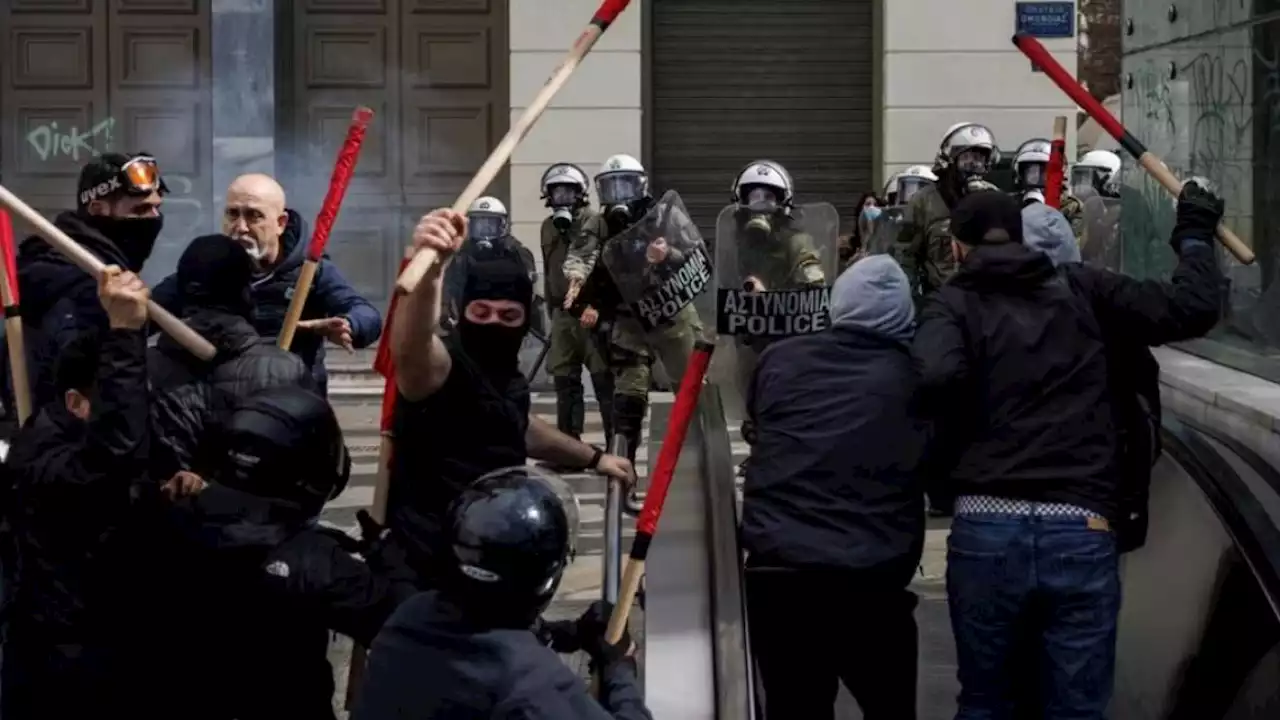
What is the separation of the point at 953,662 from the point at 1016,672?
6.71 ft

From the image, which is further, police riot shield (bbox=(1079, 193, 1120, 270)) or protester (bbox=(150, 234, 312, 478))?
police riot shield (bbox=(1079, 193, 1120, 270))

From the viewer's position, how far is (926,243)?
10.5 meters

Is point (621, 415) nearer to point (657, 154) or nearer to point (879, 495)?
point (879, 495)

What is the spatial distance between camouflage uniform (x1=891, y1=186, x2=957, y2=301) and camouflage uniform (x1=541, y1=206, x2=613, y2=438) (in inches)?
67.6

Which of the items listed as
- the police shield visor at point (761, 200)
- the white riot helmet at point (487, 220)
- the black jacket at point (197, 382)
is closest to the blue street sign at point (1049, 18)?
the white riot helmet at point (487, 220)

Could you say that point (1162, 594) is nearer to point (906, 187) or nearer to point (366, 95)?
point (906, 187)

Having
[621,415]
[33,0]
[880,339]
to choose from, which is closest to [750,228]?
[621,415]

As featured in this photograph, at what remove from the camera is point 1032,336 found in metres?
4.72

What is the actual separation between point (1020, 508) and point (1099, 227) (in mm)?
6640

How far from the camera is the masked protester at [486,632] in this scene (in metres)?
3.06

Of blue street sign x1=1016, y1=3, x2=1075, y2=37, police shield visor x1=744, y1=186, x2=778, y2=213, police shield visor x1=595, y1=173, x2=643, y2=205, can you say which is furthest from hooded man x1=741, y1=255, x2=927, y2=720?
blue street sign x1=1016, y1=3, x2=1075, y2=37

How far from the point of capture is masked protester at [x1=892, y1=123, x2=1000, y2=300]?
1037 cm

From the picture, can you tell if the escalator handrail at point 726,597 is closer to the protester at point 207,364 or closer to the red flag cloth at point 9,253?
the protester at point 207,364

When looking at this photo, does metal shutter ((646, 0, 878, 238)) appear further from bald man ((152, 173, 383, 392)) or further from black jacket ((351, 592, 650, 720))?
black jacket ((351, 592, 650, 720))
